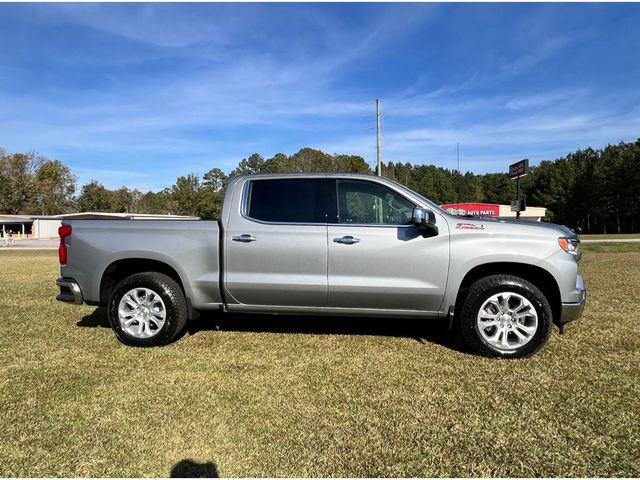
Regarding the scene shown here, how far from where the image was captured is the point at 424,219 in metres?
4.40

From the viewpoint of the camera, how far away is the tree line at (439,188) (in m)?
69.8

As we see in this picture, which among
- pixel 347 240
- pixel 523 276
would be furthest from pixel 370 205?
pixel 523 276

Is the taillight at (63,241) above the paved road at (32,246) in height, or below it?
above

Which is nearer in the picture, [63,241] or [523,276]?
[523,276]

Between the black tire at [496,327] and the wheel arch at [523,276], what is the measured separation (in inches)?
5.2

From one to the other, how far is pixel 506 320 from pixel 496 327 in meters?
0.12

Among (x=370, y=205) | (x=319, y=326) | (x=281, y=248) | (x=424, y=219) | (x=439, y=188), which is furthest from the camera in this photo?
(x=439, y=188)

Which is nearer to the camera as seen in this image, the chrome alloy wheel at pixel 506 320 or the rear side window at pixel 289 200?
the chrome alloy wheel at pixel 506 320

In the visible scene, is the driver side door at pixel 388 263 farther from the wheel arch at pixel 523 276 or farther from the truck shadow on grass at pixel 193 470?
the truck shadow on grass at pixel 193 470

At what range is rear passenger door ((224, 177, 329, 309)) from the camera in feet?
15.5

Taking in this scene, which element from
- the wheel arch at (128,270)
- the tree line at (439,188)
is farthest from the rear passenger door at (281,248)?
the tree line at (439,188)

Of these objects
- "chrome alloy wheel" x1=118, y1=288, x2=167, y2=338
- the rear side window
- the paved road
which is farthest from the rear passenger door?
the paved road

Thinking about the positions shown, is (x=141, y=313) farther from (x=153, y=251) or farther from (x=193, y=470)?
(x=193, y=470)

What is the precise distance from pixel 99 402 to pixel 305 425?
163 centimetres
